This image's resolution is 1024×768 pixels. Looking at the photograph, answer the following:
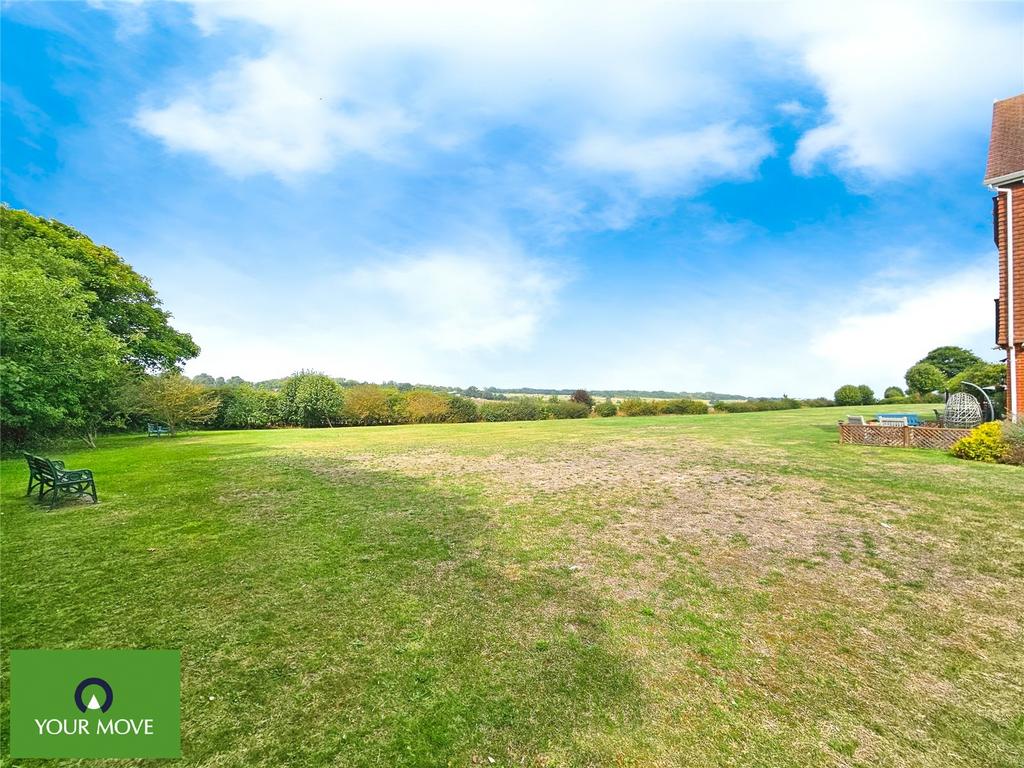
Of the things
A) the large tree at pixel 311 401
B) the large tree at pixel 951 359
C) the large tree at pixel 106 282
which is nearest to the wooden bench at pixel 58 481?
the large tree at pixel 106 282

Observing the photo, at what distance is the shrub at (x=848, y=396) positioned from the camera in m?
52.2

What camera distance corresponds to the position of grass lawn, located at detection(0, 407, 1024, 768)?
2.92 meters

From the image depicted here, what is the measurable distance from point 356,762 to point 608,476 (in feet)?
32.1

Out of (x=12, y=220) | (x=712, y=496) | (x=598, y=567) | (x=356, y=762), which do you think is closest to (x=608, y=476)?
(x=712, y=496)

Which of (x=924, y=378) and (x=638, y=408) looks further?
(x=638, y=408)

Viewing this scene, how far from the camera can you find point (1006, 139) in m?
14.7

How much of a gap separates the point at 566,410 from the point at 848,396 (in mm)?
35046

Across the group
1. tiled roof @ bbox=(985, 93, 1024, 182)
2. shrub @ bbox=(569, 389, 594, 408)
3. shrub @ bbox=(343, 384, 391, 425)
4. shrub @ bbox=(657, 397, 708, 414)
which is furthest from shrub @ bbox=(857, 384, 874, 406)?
shrub @ bbox=(343, 384, 391, 425)

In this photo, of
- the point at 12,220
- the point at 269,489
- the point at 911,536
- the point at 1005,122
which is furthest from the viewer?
the point at 12,220

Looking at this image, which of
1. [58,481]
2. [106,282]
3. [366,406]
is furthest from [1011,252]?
[366,406]

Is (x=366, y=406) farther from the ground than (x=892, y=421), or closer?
farther from the ground

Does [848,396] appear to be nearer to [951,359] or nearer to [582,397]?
[951,359]

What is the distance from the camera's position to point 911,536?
21.6 ft

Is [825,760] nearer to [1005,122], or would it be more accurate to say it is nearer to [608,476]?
[608,476]
